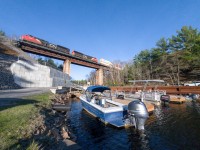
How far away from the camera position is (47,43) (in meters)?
47.4

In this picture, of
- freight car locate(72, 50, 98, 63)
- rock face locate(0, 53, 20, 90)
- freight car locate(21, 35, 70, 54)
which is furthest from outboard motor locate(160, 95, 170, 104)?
freight car locate(72, 50, 98, 63)

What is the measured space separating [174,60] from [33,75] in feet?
136

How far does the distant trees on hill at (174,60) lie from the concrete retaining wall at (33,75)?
3022 centimetres

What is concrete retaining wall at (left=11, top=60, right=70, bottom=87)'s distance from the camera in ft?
115

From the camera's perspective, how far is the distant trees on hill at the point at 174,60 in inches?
1733

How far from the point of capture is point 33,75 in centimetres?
3991

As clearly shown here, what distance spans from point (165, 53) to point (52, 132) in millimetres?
51747

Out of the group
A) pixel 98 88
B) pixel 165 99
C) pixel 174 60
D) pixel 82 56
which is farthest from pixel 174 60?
pixel 98 88

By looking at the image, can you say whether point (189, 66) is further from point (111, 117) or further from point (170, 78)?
point (111, 117)

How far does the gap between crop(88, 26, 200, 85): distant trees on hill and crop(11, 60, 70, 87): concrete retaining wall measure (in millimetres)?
30217

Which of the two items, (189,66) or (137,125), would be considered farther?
(189,66)

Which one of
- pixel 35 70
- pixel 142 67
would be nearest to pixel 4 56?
pixel 35 70

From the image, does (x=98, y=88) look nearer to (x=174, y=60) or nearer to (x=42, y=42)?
(x=42, y=42)

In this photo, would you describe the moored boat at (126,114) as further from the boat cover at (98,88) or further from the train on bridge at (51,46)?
the train on bridge at (51,46)
